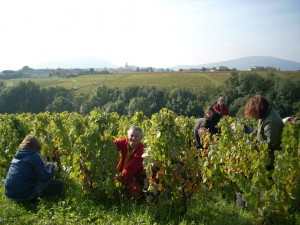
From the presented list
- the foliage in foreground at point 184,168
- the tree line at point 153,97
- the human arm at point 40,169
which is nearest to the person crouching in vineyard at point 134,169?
the foliage in foreground at point 184,168

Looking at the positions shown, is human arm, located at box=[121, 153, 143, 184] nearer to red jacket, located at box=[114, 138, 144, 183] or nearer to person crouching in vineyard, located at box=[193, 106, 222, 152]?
red jacket, located at box=[114, 138, 144, 183]

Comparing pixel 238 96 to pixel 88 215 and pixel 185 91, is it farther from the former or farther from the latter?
pixel 88 215

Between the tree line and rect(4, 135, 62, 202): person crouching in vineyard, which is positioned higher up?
rect(4, 135, 62, 202): person crouching in vineyard

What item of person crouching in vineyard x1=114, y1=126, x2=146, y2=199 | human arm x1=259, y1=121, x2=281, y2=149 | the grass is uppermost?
human arm x1=259, y1=121, x2=281, y2=149

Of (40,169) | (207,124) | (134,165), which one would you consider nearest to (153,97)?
(207,124)

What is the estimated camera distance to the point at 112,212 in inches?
185

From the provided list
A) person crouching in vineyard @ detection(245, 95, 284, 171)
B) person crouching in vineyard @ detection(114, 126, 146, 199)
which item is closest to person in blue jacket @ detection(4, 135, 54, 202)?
person crouching in vineyard @ detection(114, 126, 146, 199)

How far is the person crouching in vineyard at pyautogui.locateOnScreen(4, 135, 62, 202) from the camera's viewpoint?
16.4 feet

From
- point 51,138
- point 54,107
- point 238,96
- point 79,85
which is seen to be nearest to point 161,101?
point 238,96

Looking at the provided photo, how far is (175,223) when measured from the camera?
440 cm

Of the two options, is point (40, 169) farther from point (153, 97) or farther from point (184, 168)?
point (153, 97)

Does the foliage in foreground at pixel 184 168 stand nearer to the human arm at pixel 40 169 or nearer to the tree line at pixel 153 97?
the human arm at pixel 40 169

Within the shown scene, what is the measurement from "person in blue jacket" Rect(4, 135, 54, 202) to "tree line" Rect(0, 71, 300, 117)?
4516 cm

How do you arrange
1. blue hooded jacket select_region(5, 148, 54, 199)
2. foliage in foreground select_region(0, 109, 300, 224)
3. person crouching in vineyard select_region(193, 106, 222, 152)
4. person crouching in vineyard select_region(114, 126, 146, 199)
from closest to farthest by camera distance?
foliage in foreground select_region(0, 109, 300, 224), blue hooded jacket select_region(5, 148, 54, 199), person crouching in vineyard select_region(114, 126, 146, 199), person crouching in vineyard select_region(193, 106, 222, 152)
